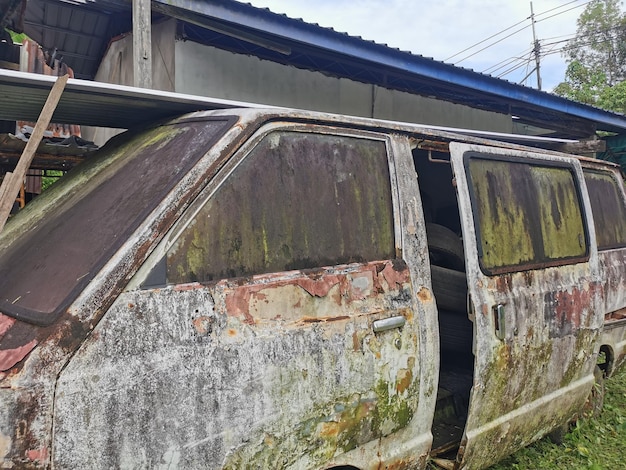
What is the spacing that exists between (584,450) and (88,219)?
3.39 meters

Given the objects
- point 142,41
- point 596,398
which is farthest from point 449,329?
point 142,41

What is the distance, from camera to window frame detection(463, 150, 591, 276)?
9.00 ft

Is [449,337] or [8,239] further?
[449,337]

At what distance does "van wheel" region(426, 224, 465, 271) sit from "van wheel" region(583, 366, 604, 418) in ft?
4.97

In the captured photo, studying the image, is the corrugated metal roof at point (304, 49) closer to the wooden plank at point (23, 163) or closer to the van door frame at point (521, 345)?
the van door frame at point (521, 345)

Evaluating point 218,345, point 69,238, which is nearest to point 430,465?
point 218,345

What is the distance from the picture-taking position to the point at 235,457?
1.79 m

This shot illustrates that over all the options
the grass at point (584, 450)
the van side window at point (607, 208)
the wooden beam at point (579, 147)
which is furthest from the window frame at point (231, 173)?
the wooden beam at point (579, 147)

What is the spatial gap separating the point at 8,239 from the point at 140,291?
3.27ft

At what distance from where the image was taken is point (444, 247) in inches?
131

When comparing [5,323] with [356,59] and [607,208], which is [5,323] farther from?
[356,59]

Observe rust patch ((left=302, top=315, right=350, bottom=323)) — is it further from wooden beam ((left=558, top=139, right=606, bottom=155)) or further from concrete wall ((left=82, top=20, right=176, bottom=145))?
concrete wall ((left=82, top=20, right=176, bottom=145))

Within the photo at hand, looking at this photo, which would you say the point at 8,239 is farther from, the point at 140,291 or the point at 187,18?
the point at 187,18

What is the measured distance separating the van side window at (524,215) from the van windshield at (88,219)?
1.51 m
